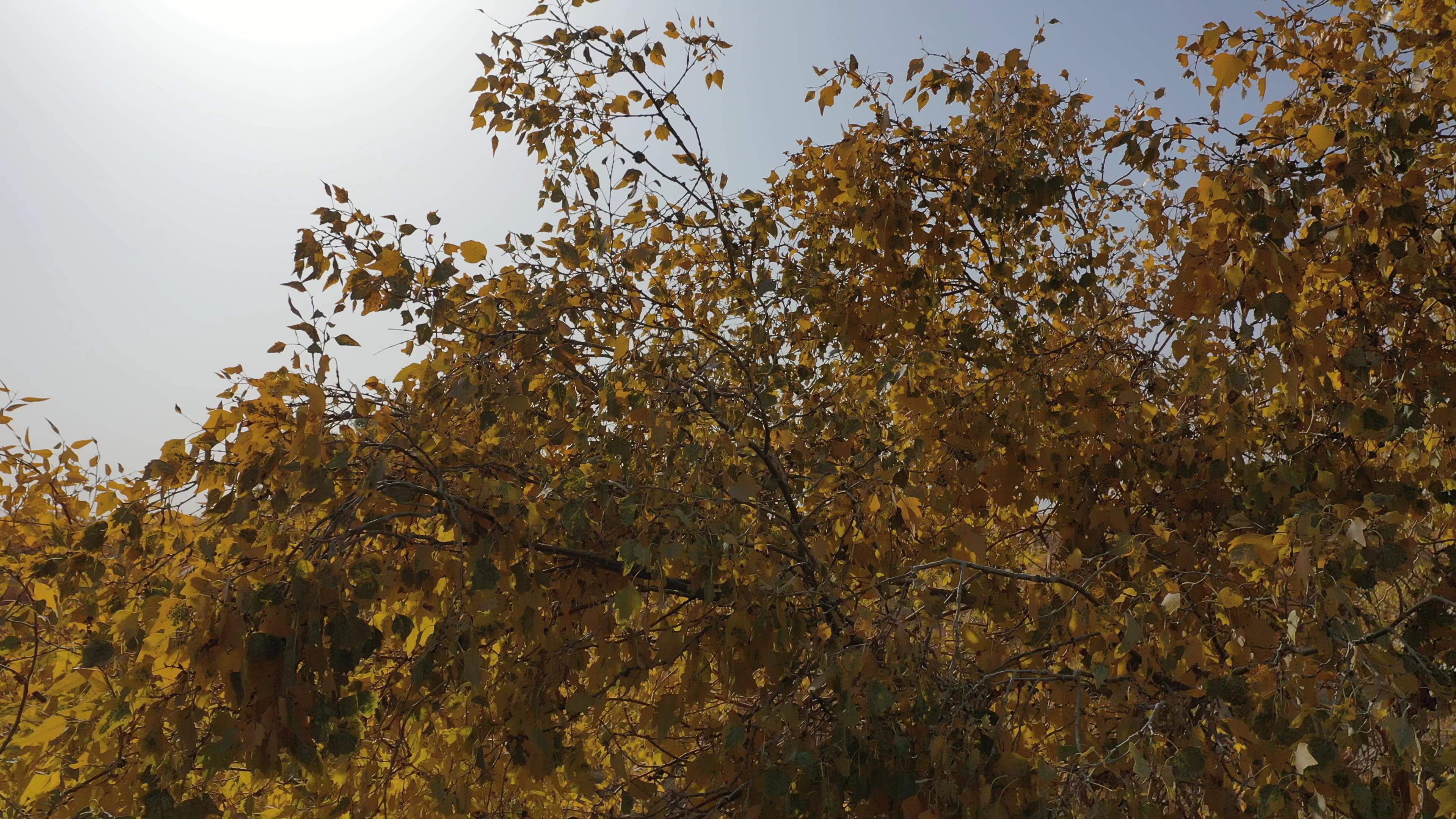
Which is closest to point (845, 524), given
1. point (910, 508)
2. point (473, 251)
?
point (910, 508)

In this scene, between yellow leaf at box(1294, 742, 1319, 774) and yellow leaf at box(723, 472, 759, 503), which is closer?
yellow leaf at box(1294, 742, 1319, 774)

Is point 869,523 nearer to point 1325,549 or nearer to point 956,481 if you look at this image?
point 956,481

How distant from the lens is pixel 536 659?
226 cm

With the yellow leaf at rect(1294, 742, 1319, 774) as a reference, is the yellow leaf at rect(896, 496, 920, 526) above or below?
above

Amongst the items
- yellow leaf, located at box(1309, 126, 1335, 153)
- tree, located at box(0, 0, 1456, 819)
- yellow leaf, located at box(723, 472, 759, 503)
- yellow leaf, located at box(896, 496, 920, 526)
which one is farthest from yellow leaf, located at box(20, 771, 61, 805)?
yellow leaf, located at box(1309, 126, 1335, 153)

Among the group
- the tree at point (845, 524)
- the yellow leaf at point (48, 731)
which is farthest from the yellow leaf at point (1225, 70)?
the yellow leaf at point (48, 731)

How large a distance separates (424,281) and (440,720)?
1413 millimetres

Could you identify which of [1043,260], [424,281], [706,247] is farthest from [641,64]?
[1043,260]

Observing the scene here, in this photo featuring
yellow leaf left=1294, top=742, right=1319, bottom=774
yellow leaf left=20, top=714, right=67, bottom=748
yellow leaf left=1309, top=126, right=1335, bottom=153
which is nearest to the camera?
yellow leaf left=1294, top=742, right=1319, bottom=774

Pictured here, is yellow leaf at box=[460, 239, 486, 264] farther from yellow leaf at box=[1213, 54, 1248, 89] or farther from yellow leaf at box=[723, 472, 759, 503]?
yellow leaf at box=[1213, 54, 1248, 89]

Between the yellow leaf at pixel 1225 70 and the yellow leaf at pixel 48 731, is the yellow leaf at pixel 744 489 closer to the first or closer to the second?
the yellow leaf at pixel 48 731

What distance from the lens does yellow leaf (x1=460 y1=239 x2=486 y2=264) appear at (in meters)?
2.46

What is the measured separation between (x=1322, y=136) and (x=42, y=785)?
3.17m

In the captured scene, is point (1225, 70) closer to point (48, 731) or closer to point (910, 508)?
point (910, 508)
